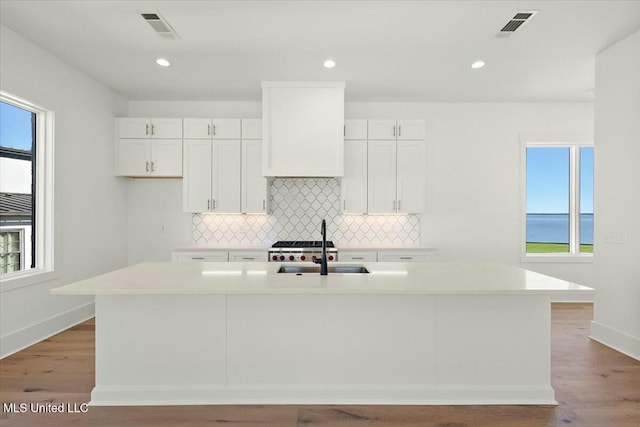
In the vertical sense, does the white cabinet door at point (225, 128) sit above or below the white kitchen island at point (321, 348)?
above

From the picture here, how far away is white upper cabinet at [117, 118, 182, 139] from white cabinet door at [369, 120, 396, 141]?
232 cm

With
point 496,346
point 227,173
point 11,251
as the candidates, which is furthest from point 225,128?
point 496,346

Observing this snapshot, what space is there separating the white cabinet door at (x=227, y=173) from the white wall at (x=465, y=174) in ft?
2.03

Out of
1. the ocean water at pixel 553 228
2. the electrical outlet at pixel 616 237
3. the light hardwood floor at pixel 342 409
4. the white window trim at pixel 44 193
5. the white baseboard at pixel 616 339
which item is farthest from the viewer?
the ocean water at pixel 553 228

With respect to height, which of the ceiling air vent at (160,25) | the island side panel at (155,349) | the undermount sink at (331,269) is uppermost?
the ceiling air vent at (160,25)

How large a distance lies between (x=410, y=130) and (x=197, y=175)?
263 centimetres

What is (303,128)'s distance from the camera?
13.7ft

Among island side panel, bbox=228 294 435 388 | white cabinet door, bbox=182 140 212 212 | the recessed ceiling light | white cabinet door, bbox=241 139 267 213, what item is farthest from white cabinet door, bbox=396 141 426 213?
island side panel, bbox=228 294 435 388

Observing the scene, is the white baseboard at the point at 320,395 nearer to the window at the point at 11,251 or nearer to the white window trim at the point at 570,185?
the window at the point at 11,251

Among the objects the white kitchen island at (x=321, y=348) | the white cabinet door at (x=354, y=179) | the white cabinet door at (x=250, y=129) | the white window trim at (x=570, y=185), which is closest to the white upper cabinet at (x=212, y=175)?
the white cabinet door at (x=250, y=129)

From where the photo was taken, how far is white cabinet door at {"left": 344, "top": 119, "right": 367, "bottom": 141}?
462cm

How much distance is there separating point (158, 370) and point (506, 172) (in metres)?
4.62

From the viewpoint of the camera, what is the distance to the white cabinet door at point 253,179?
4.64 meters

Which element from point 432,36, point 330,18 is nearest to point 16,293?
point 330,18
